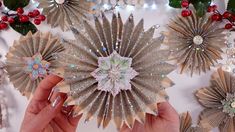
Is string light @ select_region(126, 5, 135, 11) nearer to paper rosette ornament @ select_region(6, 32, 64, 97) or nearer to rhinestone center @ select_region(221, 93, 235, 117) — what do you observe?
paper rosette ornament @ select_region(6, 32, 64, 97)

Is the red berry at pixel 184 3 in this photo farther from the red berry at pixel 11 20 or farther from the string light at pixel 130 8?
the red berry at pixel 11 20

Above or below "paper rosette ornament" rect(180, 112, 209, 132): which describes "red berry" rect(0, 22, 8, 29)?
above

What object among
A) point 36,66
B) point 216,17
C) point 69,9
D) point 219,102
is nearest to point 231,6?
point 216,17

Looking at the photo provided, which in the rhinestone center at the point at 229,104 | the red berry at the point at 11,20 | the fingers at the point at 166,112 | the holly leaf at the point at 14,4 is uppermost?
the holly leaf at the point at 14,4

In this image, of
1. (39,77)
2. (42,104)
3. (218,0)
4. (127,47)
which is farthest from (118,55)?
(218,0)

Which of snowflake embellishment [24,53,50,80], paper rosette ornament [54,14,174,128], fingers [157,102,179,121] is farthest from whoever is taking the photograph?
snowflake embellishment [24,53,50,80]

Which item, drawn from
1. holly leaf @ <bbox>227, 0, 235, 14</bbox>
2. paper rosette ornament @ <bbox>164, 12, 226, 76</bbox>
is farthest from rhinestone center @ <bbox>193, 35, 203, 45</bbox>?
holly leaf @ <bbox>227, 0, 235, 14</bbox>

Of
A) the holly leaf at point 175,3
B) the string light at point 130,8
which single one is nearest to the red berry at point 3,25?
the string light at point 130,8
